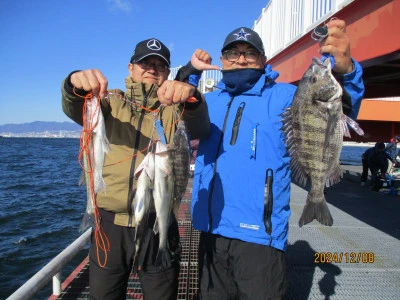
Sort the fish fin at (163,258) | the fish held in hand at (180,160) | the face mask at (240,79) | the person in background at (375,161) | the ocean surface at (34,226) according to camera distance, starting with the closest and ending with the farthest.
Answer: the fish held in hand at (180,160)
the fish fin at (163,258)
the face mask at (240,79)
the ocean surface at (34,226)
the person in background at (375,161)

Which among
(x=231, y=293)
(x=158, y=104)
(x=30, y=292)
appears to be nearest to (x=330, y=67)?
(x=158, y=104)

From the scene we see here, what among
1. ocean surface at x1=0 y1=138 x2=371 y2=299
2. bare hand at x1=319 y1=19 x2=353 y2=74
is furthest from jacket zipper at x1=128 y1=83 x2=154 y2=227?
ocean surface at x1=0 y1=138 x2=371 y2=299

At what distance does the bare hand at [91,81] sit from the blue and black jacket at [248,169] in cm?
119

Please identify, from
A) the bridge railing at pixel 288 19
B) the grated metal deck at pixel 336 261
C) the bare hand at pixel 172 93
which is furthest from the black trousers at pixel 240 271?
the bridge railing at pixel 288 19

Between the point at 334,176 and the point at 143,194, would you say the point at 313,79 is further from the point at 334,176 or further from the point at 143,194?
the point at 143,194

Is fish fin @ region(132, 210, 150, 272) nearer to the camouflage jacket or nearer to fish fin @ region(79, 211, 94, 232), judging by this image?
the camouflage jacket

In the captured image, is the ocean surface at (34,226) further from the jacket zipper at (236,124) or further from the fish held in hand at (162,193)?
the jacket zipper at (236,124)

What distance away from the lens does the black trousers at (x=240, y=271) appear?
2.72 metres

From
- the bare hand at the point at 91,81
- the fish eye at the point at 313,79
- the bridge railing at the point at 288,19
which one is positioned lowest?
the bare hand at the point at 91,81

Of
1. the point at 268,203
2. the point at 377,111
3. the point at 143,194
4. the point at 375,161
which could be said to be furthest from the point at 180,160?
the point at 377,111

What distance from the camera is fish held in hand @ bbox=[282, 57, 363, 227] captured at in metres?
2.35

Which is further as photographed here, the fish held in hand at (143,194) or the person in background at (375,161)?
the person in background at (375,161)

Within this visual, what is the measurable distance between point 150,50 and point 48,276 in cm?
297
